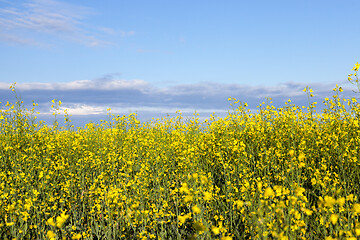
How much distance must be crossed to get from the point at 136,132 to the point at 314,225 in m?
6.00

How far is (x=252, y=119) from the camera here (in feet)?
23.2

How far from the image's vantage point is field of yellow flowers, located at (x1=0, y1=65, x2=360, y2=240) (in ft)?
12.0

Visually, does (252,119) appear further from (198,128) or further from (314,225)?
(314,225)

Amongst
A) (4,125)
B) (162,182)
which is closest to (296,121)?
(162,182)

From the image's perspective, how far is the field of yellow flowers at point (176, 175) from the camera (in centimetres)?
365

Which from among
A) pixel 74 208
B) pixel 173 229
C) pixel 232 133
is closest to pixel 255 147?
pixel 232 133

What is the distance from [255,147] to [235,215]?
243cm

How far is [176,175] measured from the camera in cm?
538

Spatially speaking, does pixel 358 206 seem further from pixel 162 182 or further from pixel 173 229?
pixel 162 182

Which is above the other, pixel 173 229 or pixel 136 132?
pixel 136 132

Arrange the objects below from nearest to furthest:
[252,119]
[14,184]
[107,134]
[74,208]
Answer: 1. [74,208]
2. [14,184]
3. [252,119]
4. [107,134]

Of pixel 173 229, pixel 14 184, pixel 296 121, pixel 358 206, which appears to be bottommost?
pixel 173 229

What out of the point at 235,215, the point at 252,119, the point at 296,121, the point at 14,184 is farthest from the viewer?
the point at 252,119

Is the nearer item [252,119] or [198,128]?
A: [252,119]
